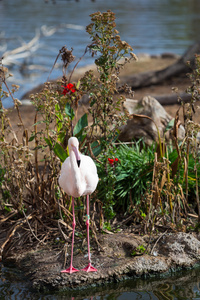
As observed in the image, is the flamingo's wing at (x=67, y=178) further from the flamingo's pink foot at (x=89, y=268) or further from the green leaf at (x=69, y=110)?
the flamingo's pink foot at (x=89, y=268)

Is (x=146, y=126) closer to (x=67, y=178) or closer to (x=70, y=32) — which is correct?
(x=67, y=178)

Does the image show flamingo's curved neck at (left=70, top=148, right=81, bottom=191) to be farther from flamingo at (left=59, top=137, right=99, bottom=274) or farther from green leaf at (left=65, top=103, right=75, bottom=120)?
green leaf at (left=65, top=103, right=75, bottom=120)

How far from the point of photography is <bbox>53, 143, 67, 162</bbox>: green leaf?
4488 millimetres

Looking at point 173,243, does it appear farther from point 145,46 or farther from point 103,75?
point 145,46

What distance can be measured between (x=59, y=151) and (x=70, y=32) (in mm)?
20381

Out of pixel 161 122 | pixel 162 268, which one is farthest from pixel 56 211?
pixel 161 122

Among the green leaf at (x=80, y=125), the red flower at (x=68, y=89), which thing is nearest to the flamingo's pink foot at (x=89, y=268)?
the green leaf at (x=80, y=125)

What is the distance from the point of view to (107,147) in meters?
4.59

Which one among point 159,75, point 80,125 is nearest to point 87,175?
point 80,125

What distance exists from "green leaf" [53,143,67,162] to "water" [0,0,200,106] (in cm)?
659

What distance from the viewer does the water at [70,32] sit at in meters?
15.1

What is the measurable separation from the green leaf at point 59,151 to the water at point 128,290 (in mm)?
1211

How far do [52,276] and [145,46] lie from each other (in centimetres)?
1651

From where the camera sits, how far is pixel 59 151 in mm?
4531
